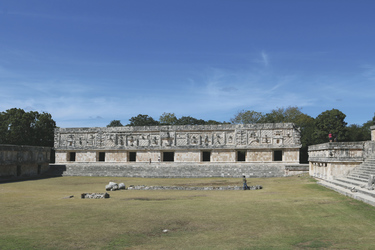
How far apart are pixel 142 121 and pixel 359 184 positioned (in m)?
41.3

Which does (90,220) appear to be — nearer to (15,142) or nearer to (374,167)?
(374,167)

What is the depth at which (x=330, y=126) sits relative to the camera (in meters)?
37.0

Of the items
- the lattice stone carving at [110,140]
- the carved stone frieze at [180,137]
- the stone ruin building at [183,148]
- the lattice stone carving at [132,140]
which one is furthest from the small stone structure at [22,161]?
the lattice stone carving at [132,140]

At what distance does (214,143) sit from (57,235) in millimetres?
23165

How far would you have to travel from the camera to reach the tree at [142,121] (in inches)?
2037

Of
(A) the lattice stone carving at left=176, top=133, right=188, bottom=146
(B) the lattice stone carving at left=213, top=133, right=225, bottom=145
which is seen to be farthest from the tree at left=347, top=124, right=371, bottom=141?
(A) the lattice stone carving at left=176, top=133, right=188, bottom=146

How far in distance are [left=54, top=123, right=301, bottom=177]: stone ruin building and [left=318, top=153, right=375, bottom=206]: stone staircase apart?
30.0 feet

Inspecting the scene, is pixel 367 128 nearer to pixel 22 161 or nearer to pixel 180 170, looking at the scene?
pixel 180 170

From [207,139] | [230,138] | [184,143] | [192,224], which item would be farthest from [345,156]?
[184,143]

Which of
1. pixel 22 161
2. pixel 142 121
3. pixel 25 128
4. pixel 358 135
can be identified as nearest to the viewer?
pixel 22 161

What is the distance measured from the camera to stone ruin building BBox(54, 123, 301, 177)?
2786 centimetres

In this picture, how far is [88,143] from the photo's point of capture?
107ft

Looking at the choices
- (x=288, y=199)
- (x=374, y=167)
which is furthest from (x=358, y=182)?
(x=288, y=199)

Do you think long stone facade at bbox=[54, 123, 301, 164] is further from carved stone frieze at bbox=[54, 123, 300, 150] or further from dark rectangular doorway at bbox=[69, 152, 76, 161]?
dark rectangular doorway at bbox=[69, 152, 76, 161]
